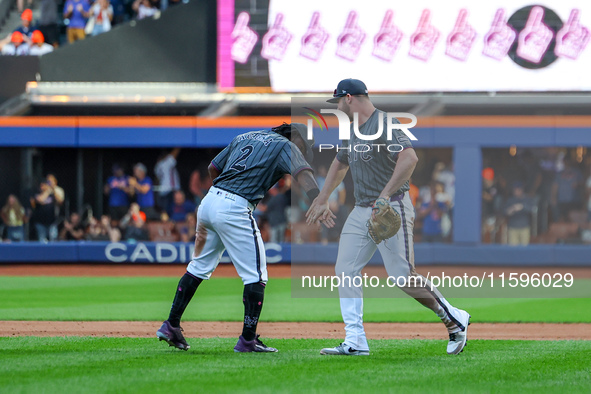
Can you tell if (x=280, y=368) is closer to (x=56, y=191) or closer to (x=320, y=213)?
(x=320, y=213)

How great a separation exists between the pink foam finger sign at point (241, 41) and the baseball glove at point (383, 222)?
12902mm

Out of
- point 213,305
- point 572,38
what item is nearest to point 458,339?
point 213,305

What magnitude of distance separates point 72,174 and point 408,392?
13.8 m

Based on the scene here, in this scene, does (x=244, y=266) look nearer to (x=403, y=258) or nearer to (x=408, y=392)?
(x=403, y=258)

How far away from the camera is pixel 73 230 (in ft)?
52.7

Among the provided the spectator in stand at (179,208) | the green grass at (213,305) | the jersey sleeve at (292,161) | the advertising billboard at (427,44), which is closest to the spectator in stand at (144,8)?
the advertising billboard at (427,44)


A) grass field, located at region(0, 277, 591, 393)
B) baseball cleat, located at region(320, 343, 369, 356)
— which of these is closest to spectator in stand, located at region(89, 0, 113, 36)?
grass field, located at region(0, 277, 591, 393)

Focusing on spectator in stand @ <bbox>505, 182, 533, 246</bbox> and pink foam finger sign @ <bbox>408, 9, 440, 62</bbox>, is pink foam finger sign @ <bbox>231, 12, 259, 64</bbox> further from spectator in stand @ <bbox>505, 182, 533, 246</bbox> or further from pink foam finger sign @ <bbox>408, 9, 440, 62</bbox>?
spectator in stand @ <bbox>505, 182, 533, 246</bbox>

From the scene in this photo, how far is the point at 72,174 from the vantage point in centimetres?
1698

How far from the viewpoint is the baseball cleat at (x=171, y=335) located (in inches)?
217

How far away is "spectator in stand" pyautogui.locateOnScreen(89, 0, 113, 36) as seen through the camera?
17984 mm

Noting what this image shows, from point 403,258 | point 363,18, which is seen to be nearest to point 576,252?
point 363,18

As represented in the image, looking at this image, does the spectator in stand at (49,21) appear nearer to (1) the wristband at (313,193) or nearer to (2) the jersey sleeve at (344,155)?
(2) the jersey sleeve at (344,155)

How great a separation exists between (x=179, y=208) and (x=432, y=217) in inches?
190
